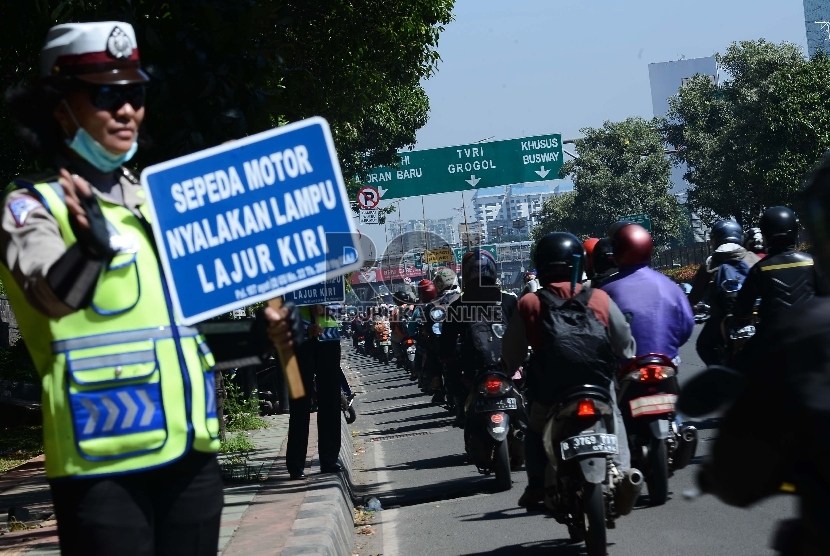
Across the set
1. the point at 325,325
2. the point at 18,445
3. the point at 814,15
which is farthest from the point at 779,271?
the point at 814,15

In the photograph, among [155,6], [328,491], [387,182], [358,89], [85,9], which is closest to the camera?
[155,6]

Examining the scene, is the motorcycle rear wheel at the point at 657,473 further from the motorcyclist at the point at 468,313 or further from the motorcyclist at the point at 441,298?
the motorcyclist at the point at 441,298

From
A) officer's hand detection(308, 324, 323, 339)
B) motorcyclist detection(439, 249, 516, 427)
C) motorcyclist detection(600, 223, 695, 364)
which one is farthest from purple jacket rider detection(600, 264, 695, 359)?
officer's hand detection(308, 324, 323, 339)

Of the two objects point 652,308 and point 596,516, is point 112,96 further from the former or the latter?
point 652,308

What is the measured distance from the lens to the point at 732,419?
2396 mm

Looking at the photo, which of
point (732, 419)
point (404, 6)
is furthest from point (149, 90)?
point (404, 6)

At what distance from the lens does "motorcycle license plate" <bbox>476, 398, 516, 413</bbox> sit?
366 inches

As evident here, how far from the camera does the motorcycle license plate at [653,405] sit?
7336mm

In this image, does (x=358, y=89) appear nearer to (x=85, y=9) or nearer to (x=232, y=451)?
(x=232, y=451)

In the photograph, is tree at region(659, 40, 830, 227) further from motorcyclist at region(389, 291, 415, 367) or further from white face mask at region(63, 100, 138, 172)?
white face mask at region(63, 100, 138, 172)

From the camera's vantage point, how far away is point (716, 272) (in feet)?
31.6

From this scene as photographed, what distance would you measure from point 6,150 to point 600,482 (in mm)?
12530

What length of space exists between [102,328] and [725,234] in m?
7.48

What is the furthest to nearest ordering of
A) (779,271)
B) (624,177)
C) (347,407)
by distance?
(624,177), (347,407), (779,271)
